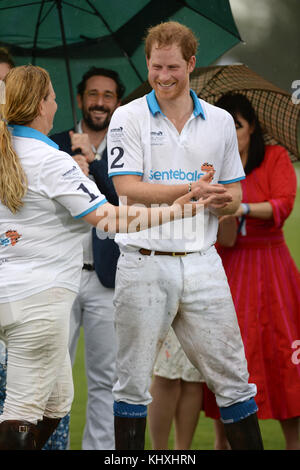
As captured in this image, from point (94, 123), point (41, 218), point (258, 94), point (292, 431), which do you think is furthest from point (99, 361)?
point (258, 94)

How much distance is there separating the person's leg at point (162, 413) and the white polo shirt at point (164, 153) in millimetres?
1042

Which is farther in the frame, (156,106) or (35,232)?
(156,106)

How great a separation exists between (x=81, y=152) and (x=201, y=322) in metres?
1.01

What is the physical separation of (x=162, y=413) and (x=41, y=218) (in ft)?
4.85

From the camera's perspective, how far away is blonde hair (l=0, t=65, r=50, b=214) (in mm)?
2607

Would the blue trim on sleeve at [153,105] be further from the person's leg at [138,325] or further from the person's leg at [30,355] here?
the person's leg at [30,355]

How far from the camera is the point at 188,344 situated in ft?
10.0

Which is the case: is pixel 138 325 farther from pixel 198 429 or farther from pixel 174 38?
pixel 198 429

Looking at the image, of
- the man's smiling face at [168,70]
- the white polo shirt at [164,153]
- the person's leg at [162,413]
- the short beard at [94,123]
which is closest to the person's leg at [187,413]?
the person's leg at [162,413]

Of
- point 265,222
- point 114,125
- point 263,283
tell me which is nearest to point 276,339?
point 263,283

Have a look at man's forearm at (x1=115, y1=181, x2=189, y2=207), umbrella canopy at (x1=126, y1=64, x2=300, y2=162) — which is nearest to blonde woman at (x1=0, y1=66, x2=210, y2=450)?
man's forearm at (x1=115, y1=181, x2=189, y2=207)

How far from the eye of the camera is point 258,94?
3.85 metres

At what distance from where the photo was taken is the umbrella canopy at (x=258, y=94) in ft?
12.3

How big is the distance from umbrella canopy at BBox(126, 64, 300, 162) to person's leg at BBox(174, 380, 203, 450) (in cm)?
132
